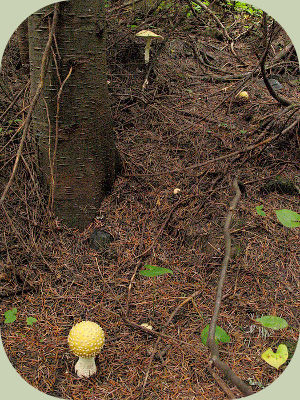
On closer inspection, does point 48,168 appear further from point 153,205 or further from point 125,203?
point 153,205

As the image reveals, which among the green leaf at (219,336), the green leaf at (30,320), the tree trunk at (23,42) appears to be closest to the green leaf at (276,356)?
the green leaf at (219,336)

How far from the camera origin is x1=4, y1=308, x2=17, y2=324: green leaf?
2.58 meters

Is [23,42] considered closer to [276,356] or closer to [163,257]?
[163,257]

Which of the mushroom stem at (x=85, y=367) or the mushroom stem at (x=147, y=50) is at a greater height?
the mushroom stem at (x=147, y=50)

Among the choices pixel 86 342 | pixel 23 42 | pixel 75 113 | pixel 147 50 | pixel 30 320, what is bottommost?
pixel 30 320

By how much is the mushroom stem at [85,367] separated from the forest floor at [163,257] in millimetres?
46

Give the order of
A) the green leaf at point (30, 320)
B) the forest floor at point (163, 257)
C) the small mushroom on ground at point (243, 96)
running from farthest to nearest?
the small mushroom on ground at point (243, 96)
the green leaf at point (30, 320)
the forest floor at point (163, 257)

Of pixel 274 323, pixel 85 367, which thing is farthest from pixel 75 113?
pixel 274 323

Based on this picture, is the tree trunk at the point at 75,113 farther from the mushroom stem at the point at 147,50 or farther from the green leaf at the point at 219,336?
the mushroom stem at the point at 147,50

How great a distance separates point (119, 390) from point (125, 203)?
68.0 inches

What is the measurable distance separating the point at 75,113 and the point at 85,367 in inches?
79.9

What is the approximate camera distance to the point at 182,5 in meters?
6.04

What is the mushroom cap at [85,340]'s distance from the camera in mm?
2225

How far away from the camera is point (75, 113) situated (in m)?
3.15
